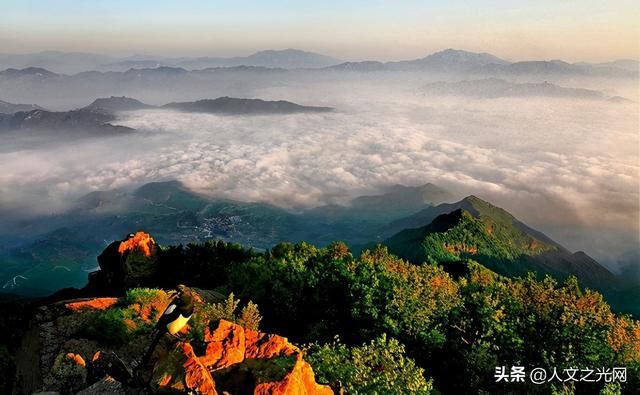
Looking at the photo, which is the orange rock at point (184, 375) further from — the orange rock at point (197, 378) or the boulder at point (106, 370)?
the boulder at point (106, 370)

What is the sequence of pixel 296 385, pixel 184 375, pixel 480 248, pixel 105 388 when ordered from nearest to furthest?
pixel 184 375 → pixel 105 388 → pixel 296 385 → pixel 480 248

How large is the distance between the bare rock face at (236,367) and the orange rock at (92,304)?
11.2 m

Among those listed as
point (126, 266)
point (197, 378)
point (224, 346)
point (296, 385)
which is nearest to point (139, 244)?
point (126, 266)

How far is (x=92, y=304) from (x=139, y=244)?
116ft

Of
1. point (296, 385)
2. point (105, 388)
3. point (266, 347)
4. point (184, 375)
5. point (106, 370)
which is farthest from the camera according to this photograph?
point (266, 347)

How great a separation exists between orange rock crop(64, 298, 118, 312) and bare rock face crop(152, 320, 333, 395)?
11.2 meters

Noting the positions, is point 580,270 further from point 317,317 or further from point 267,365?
point 267,365

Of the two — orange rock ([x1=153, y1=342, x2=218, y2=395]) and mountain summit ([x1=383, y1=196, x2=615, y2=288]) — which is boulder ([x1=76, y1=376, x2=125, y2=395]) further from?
mountain summit ([x1=383, y1=196, x2=615, y2=288])

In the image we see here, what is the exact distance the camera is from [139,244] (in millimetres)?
60469

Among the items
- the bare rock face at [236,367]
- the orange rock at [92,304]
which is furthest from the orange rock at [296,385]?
the orange rock at [92,304]

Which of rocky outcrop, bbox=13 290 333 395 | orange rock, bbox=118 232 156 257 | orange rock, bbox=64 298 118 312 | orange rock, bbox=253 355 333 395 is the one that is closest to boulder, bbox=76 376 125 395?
rocky outcrop, bbox=13 290 333 395

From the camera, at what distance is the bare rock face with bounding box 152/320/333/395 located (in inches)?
609

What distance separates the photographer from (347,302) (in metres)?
37.8

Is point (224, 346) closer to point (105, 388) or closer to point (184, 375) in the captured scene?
point (184, 375)
